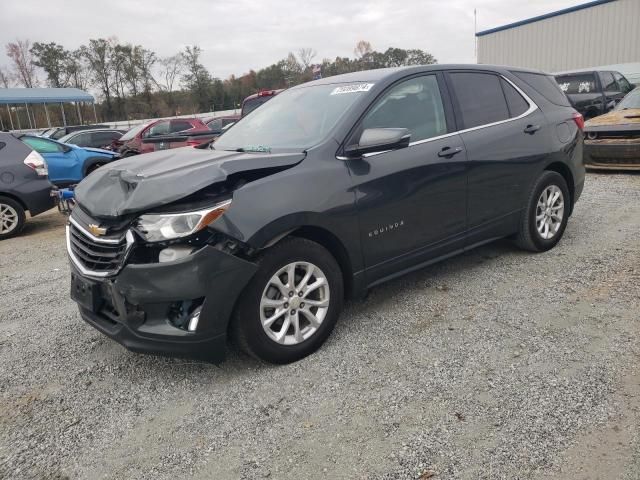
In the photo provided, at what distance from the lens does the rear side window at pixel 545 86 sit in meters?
4.77

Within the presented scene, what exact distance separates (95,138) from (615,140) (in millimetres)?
14063

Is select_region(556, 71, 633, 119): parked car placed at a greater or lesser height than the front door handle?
greater

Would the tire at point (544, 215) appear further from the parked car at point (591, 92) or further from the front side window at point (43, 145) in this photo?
the parked car at point (591, 92)

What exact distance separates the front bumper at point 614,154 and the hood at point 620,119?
269 mm

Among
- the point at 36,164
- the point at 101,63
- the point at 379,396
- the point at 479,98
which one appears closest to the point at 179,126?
the point at 36,164

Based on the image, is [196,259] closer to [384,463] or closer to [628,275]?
[384,463]

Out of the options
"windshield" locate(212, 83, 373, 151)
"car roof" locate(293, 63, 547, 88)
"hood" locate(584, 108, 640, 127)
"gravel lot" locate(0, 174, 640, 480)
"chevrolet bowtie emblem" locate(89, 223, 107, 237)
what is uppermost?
"car roof" locate(293, 63, 547, 88)

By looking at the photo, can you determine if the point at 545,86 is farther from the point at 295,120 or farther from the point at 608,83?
the point at 608,83

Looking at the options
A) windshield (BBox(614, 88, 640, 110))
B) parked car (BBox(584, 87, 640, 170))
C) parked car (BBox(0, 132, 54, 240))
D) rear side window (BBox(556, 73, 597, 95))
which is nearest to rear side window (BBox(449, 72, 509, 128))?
parked car (BBox(584, 87, 640, 170))

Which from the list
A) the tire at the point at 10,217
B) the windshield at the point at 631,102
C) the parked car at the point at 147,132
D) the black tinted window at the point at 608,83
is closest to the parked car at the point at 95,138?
the parked car at the point at 147,132

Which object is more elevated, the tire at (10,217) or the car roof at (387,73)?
the car roof at (387,73)

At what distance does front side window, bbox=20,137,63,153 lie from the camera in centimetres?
1059

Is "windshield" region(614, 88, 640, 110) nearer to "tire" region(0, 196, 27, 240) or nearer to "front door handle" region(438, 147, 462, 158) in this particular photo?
"front door handle" region(438, 147, 462, 158)

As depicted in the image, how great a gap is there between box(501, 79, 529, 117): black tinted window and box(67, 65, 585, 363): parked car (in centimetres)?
1
